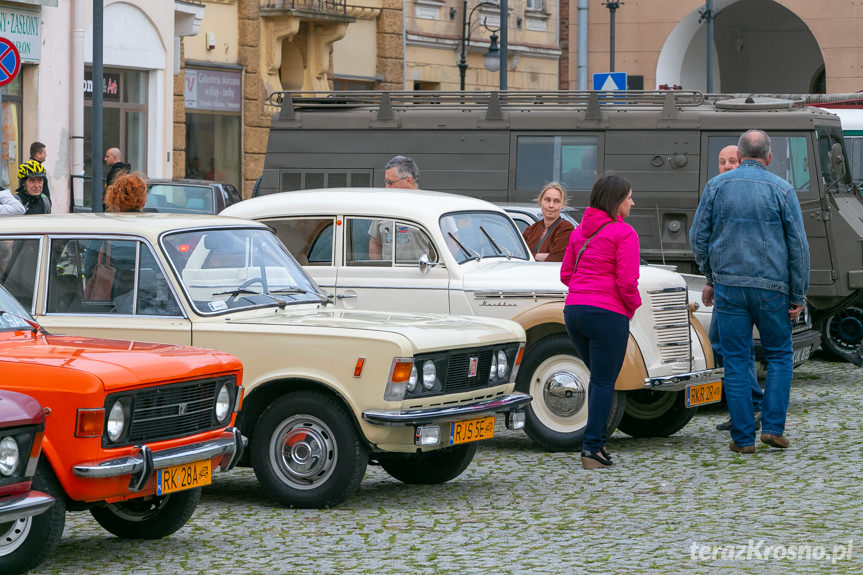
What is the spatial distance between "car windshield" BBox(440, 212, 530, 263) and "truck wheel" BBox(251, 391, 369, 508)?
2.78m

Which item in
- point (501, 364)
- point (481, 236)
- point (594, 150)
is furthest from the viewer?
point (594, 150)

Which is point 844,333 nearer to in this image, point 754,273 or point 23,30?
point 754,273

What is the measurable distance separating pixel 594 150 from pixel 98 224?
31.1 ft

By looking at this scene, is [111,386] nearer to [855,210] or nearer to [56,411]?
[56,411]

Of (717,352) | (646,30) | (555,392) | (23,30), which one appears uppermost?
(646,30)

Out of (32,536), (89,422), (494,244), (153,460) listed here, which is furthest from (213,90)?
(32,536)

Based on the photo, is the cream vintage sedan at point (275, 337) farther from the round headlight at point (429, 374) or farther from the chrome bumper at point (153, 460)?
the chrome bumper at point (153, 460)

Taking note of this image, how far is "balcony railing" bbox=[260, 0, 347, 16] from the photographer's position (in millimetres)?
32844

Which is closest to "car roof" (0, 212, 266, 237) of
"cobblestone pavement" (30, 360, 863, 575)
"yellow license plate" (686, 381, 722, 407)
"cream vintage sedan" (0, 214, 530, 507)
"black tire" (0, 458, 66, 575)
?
"cream vintage sedan" (0, 214, 530, 507)

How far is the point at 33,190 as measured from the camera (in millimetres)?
19078

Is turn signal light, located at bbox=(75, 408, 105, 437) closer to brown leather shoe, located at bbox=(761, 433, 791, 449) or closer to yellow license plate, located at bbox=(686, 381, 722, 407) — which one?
yellow license plate, located at bbox=(686, 381, 722, 407)

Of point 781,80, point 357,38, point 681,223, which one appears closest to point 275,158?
point 681,223

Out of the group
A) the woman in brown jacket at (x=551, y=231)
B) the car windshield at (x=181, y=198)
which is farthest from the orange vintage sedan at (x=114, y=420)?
the car windshield at (x=181, y=198)

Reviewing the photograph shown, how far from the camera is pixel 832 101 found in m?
24.5
